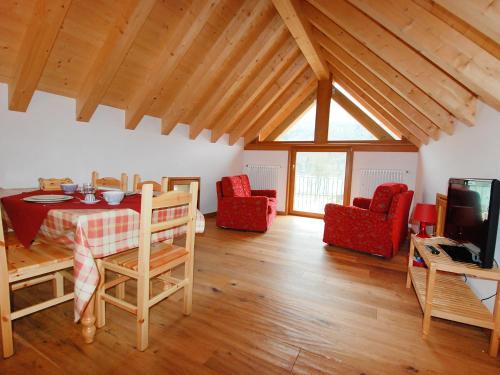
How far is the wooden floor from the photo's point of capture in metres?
1.49

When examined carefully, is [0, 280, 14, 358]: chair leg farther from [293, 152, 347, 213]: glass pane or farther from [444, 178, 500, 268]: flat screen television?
[293, 152, 347, 213]: glass pane

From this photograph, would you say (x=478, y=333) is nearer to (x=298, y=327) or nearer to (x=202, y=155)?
(x=298, y=327)

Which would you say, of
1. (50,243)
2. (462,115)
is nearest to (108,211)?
(50,243)

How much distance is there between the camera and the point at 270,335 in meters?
1.76

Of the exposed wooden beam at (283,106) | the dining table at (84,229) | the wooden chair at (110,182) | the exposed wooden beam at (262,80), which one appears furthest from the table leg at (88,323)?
the exposed wooden beam at (283,106)

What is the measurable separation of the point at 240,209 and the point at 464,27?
3472 mm

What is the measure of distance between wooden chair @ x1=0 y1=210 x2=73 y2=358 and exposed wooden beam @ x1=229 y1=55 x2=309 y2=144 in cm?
429

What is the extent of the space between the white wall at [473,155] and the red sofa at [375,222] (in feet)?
1.78

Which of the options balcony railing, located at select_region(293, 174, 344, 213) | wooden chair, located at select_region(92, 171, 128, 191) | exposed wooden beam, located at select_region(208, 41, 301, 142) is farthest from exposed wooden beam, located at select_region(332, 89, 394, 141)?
wooden chair, located at select_region(92, 171, 128, 191)

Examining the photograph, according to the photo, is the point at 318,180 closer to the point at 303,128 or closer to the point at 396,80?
the point at 303,128

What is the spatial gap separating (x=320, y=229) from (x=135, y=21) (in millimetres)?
4121

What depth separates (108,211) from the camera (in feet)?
5.04

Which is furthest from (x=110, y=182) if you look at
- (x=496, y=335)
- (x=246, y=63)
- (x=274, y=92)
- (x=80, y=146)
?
(x=274, y=92)

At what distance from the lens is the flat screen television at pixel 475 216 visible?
64.3 inches
